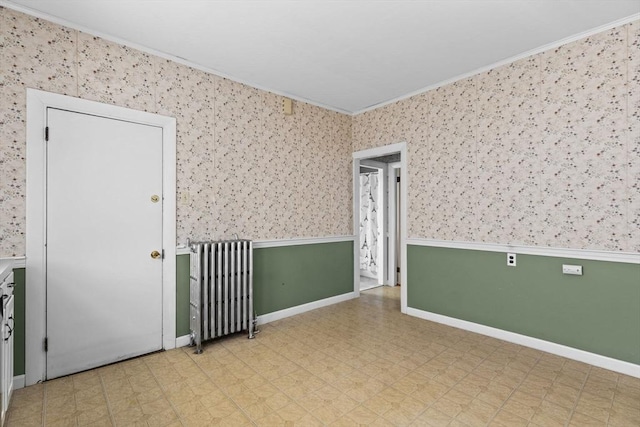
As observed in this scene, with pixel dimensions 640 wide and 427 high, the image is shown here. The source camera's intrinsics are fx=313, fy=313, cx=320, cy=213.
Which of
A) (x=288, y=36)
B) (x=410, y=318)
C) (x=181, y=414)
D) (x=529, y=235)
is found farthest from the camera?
(x=410, y=318)

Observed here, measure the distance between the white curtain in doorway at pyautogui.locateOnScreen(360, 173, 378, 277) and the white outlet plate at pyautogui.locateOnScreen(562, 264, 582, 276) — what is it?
3.41 m

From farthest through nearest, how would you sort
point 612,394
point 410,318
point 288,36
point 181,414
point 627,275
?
point 410,318, point 288,36, point 627,275, point 612,394, point 181,414

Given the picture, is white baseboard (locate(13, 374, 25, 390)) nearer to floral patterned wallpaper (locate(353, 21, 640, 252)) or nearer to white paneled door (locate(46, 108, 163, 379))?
white paneled door (locate(46, 108, 163, 379))

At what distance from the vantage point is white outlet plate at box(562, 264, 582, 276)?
277 cm

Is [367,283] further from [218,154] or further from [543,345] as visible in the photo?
[218,154]

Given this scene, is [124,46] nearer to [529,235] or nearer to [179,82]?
[179,82]

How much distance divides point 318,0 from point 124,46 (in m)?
1.82

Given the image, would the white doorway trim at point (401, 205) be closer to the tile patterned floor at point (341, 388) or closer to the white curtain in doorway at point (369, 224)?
the tile patterned floor at point (341, 388)

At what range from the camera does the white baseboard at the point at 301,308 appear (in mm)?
3779

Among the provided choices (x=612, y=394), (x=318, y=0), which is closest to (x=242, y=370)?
(x=612, y=394)

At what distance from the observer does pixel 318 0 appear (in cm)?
229

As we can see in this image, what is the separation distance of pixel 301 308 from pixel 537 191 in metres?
2.98

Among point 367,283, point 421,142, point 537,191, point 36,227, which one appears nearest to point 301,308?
point 367,283

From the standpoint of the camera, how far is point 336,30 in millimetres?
2664
